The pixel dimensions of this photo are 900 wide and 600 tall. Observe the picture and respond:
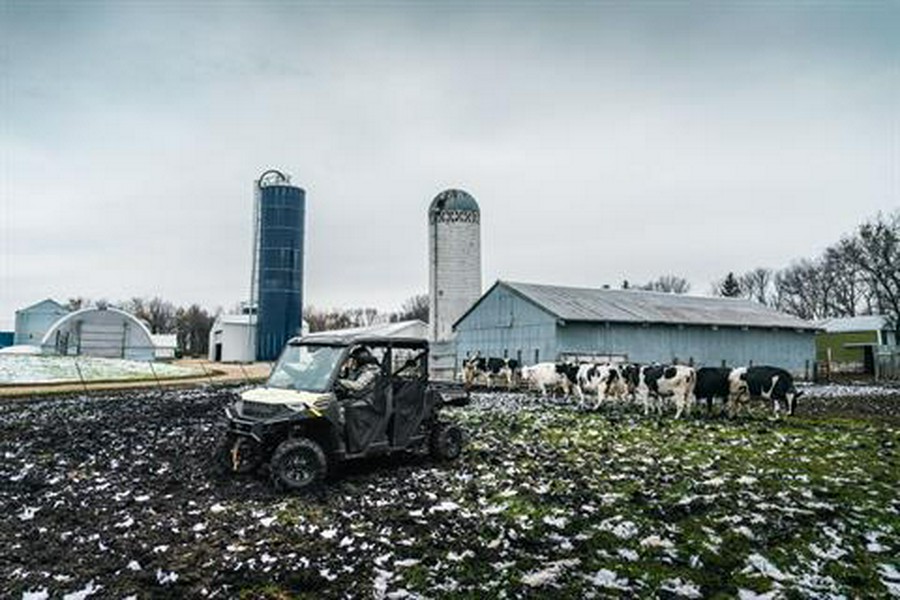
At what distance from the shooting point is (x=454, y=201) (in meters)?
45.6

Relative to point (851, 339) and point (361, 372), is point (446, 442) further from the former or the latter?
point (851, 339)

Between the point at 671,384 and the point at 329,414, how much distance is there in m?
12.4

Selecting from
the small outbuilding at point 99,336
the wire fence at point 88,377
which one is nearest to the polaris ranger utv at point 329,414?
the wire fence at point 88,377

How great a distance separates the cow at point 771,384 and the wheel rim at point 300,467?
13395 mm

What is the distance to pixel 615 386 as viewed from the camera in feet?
71.7

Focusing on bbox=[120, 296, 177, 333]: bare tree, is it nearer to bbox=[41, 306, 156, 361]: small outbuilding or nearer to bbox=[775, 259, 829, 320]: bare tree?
bbox=[41, 306, 156, 361]: small outbuilding

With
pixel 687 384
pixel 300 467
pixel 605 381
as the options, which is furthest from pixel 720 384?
pixel 300 467

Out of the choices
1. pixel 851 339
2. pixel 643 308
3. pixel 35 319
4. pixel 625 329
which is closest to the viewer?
pixel 625 329

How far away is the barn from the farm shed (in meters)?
22.0

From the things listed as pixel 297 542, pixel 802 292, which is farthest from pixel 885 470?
pixel 802 292

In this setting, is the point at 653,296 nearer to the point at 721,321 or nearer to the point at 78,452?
the point at 721,321

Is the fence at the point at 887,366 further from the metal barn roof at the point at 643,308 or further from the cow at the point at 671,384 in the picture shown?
the cow at the point at 671,384

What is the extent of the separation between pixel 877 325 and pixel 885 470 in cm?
6509

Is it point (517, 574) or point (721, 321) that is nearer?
point (517, 574)
